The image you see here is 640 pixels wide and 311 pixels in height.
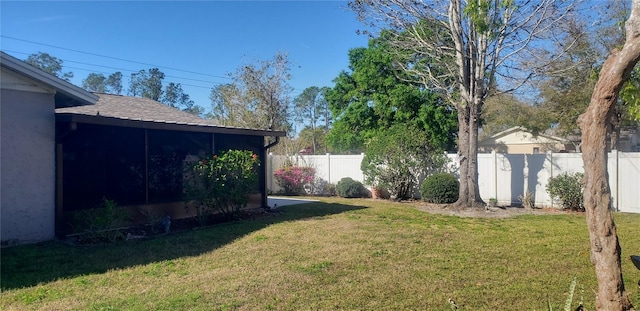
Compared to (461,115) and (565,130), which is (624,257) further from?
(565,130)

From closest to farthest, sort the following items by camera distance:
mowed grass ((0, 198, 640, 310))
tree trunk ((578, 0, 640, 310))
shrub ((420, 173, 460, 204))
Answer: tree trunk ((578, 0, 640, 310))
mowed grass ((0, 198, 640, 310))
shrub ((420, 173, 460, 204))

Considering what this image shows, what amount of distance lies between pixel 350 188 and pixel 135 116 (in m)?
8.44

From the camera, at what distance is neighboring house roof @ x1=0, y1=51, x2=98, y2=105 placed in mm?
7246

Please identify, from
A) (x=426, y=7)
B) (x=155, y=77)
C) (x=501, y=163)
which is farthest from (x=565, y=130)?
(x=155, y=77)

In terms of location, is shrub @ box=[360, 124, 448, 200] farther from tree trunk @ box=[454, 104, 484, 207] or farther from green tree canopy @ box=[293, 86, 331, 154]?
green tree canopy @ box=[293, 86, 331, 154]

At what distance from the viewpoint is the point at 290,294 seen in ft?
16.3

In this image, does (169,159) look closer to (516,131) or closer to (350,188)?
(350,188)

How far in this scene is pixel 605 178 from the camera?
3.42 m

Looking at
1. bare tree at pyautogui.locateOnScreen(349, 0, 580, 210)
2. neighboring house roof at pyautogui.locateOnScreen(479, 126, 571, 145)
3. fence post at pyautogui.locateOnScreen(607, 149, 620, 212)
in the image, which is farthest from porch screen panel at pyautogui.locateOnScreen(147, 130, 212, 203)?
neighboring house roof at pyautogui.locateOnScreen(479, 126, 571, 145)

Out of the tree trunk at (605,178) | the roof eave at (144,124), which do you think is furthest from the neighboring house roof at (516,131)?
the tree trunk at (605,178)

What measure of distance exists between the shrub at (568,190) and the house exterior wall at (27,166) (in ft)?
41.7

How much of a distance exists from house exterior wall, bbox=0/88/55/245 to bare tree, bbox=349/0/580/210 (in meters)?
9.00

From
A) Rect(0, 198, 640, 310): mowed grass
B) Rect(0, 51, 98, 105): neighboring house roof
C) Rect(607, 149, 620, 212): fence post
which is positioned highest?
Rect(0, 51, 98, 105): neighboring house roof

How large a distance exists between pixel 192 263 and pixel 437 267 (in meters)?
3.48
